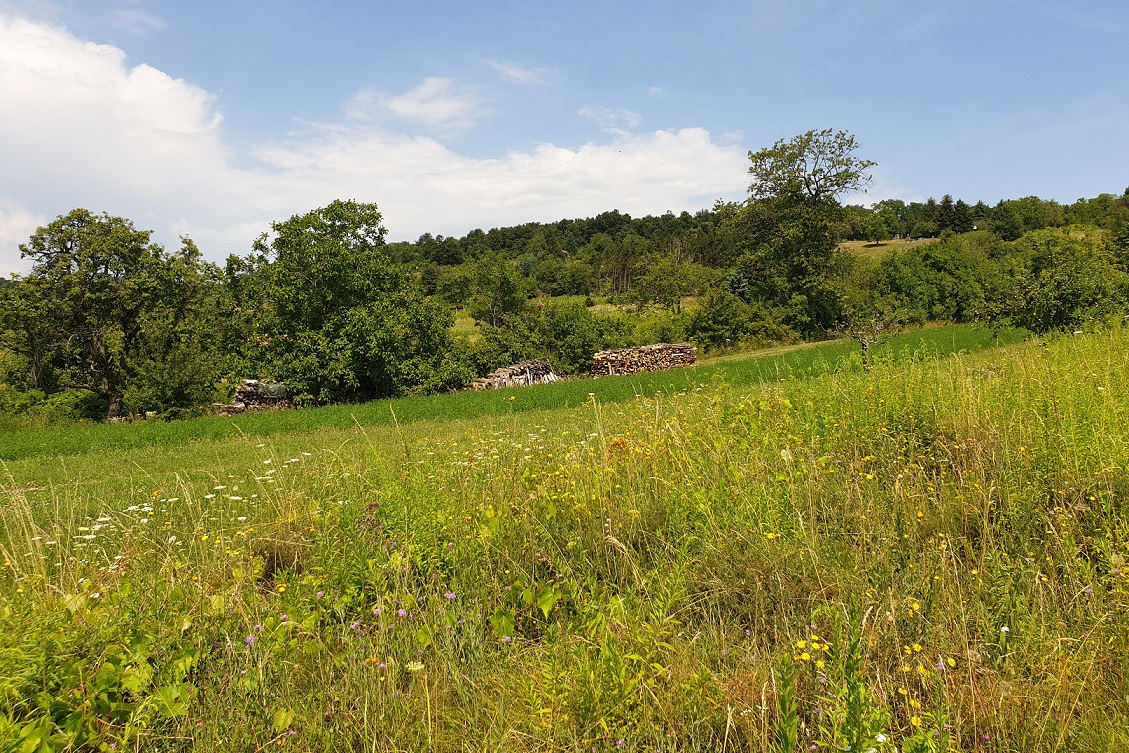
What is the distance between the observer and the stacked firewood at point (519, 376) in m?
25.4

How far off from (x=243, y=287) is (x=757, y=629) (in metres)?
26.3

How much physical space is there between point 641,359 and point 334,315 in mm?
14463

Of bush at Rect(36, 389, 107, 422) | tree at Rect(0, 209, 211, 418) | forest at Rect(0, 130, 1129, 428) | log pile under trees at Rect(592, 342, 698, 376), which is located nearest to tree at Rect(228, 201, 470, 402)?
forest at Rect(0, 130, 1129, 428)

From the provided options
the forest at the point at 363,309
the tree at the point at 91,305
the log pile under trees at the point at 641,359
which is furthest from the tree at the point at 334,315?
the log pile under trees at the point at 641,359

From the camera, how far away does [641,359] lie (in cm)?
2972

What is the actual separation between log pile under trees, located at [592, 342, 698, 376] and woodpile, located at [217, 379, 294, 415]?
562 inches

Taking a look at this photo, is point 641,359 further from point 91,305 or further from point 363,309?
point 91,305

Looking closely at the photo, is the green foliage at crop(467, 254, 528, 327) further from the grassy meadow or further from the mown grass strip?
the grassy meadow

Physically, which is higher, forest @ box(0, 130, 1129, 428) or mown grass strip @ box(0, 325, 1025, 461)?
forest @ box(0, 130, 1129, 428)

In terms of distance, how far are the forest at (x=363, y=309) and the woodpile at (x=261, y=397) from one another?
0.57 metres

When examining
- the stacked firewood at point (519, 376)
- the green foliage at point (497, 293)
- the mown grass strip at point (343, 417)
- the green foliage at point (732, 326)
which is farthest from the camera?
the green foliage at point (497, 293)

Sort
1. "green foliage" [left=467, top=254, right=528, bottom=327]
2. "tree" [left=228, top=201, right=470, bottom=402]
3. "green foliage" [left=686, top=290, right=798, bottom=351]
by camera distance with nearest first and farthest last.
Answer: "tree" [left=228, top=201, right=470, bottom=402] → "green foliage" [left=686, top=290, right=798, bottom=351] → "green foliage" [left=467, top=254, right=528, bottom=327]

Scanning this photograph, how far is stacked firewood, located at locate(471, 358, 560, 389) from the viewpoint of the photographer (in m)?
25.4

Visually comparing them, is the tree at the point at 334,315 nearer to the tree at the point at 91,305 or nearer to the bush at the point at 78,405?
the tree at the point at 91,305
